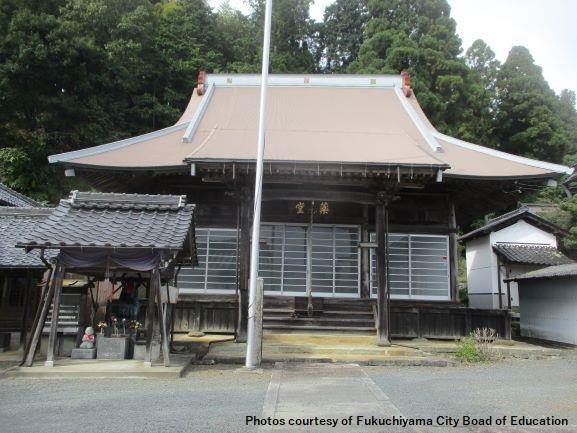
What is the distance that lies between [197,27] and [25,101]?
13536mm

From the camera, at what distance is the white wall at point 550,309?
1171 centimetres

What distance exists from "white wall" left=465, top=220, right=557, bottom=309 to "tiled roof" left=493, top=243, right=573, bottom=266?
63 centimetres

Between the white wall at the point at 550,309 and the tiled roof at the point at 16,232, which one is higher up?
the tiled roof at the point at 16,232

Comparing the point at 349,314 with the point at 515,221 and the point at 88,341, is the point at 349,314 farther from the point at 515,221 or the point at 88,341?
the point at 515,221

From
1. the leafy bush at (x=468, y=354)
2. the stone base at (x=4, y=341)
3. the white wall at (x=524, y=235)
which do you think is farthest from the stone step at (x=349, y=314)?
the white wall at (x=524, y=235)

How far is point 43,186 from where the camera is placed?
70.7 ft

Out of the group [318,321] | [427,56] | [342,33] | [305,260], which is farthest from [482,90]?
[318,321]

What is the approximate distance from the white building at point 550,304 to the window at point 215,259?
25.8ft

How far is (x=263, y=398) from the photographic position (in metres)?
5.41

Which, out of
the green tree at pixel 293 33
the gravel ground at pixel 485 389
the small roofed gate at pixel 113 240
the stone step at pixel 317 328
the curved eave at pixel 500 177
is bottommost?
the gravel ground at pixel 485 389

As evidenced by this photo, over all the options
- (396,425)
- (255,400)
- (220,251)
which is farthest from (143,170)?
(396,425)

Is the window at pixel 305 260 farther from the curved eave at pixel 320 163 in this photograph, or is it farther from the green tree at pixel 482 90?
the green tree at pixel 482 90

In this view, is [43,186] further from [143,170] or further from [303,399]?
[303,399]

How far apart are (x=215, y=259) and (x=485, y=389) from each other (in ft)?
23.0
